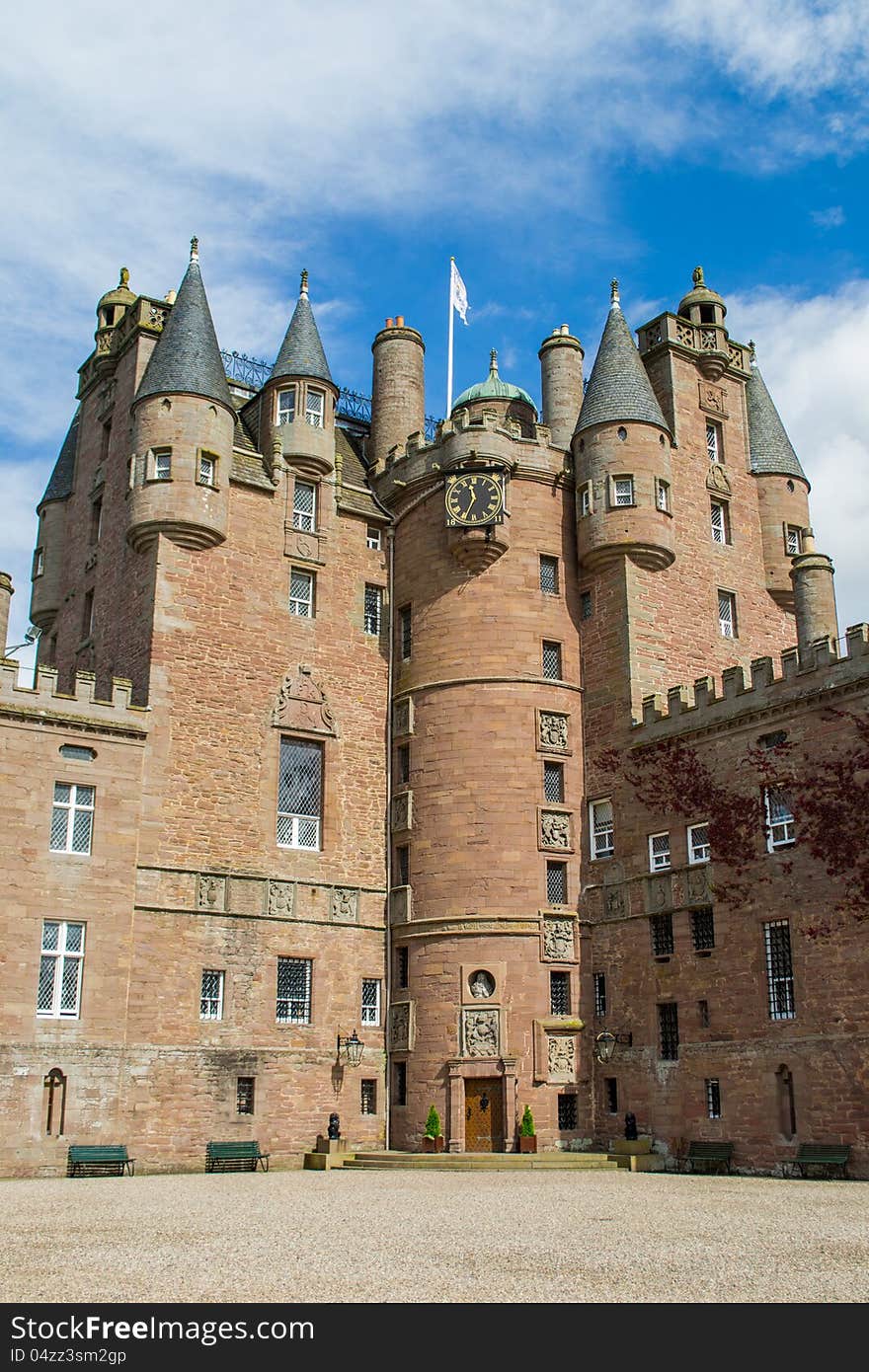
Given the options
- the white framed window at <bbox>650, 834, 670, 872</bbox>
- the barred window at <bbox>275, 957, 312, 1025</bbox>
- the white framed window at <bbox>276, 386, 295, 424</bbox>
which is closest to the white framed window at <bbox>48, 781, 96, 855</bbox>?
the barred window at <bbox>275, 957, 312, 1025</bbox>

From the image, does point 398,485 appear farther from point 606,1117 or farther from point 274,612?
point 606,1117

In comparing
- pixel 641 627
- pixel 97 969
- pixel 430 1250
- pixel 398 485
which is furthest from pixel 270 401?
pixel 430 1250

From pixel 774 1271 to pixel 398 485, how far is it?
28.9m

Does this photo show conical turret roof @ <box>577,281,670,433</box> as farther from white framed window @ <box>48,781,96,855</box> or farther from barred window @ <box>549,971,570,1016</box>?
white framed window @ <box>48,781,96,855</box>

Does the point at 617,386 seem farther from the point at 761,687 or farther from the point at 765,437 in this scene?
the point at 761,687

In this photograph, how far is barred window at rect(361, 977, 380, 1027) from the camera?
116ft

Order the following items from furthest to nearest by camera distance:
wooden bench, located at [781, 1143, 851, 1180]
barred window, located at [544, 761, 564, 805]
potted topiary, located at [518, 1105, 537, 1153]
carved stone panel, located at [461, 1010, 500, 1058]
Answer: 1. barred window, located at [544, 761, 564, 805]
2. carved stone panel, located at [461, 1010, 500, 1058]
3. potted topiary, located at [518, 1105, 537, 1153]
4. wooden bench, located at [781, 1143, 851, 1180]

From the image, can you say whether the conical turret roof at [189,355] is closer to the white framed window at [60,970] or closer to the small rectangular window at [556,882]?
the white framed window at [60,970]

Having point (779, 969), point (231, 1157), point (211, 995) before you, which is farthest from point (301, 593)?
point (779, 969)

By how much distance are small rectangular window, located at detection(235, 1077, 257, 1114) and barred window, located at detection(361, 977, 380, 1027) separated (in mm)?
3833

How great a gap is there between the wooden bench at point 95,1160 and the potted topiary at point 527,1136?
9.18 metres

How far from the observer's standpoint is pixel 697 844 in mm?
32406

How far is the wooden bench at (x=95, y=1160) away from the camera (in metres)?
28.8

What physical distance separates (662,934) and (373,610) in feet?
40.8
